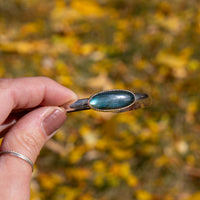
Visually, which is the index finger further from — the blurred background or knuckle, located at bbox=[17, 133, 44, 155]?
the blurred background

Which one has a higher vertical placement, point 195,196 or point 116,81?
point 116,81

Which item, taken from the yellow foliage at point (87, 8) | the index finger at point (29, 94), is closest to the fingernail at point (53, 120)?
the index finger at point (29, 94)

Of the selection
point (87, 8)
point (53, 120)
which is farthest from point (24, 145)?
point (87, 8)

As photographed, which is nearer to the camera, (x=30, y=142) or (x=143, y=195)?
(x=30, y=142)

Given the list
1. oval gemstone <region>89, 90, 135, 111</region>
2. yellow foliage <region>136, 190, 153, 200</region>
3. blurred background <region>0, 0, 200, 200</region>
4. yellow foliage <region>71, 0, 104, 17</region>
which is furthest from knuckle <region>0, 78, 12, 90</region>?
yellow foliage <region>71, 0, 104, 17</region>

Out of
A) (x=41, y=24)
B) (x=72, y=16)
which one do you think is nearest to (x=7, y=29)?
(x=41, y=24)

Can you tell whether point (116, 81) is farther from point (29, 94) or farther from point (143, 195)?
point (29, 94)

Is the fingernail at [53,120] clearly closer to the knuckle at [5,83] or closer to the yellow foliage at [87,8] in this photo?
the knuckle at [5,83]
